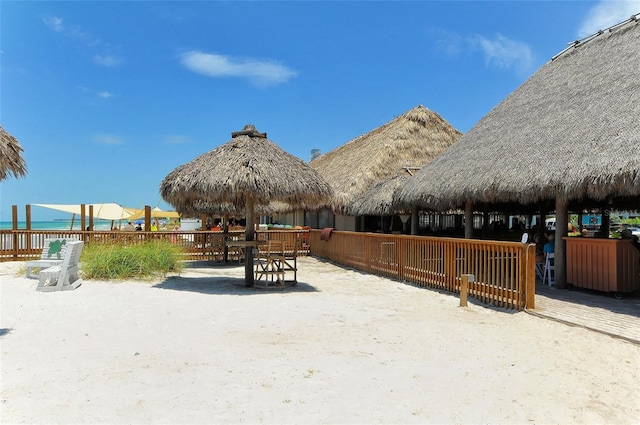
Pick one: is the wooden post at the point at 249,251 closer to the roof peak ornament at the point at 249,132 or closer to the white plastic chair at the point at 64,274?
the roof peak ornament at the point at 249,132

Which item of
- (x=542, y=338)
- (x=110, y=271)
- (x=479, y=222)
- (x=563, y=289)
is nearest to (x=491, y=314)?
(x=542, y=338)

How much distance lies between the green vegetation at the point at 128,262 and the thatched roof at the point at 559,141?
A: 6717 mm

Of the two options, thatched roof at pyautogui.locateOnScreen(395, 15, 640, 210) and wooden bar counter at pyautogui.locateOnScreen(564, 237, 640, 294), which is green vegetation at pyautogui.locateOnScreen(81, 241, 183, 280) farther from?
wooden bar counter at pyautogui.locateOnScreen(564, 237, 640, 294)

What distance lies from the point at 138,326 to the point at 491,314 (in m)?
5.16

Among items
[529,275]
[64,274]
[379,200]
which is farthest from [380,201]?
[64,274]

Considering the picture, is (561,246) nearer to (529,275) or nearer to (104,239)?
(529,275)

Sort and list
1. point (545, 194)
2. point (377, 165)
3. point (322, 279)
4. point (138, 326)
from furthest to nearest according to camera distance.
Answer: point (377, 165) < point (322, 279) < point (545, 194) < point (138, 326)

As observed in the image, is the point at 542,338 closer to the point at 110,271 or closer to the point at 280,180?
the point at 280,180

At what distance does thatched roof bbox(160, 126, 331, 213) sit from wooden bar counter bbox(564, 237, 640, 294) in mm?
5278

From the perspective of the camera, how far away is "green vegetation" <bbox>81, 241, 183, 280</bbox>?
1040 cm

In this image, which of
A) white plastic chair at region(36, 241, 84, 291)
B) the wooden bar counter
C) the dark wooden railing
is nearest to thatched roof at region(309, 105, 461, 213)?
the dark wooden railing

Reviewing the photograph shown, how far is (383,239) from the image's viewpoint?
38.5 feet

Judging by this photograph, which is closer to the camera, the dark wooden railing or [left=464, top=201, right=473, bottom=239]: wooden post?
the dark wooden railing

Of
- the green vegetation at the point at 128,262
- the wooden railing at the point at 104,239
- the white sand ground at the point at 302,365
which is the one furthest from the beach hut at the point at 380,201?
the white sand ground at the point at 302,365
